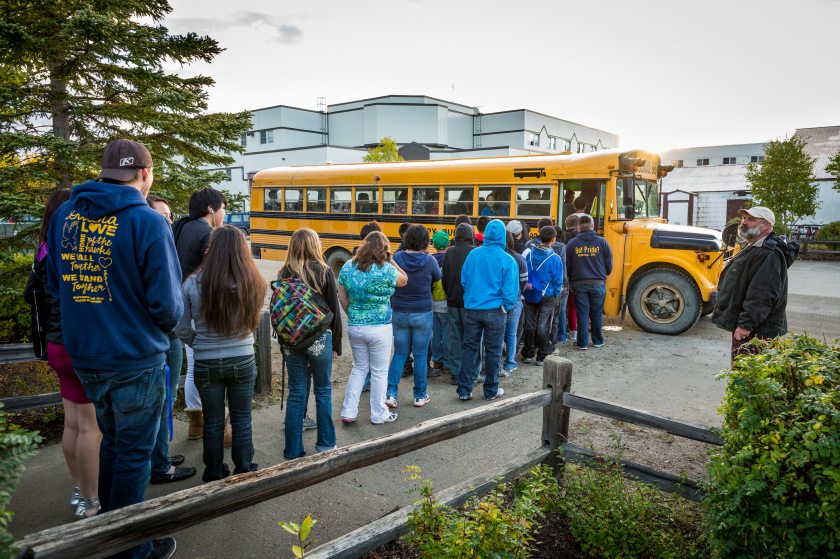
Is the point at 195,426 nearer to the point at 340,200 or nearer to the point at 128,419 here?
the point at 128,419

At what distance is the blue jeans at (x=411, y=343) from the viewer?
17.8 feet

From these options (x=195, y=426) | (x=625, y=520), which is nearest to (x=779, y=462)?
(x=625, y=520)

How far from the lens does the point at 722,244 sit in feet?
28.9

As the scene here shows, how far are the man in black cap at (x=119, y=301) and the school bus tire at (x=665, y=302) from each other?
8.02 meters

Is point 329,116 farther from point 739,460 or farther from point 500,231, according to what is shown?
point 739,460

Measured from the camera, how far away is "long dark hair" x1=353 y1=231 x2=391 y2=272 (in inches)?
183

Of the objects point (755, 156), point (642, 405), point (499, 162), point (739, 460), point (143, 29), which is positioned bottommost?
point (642, 405)

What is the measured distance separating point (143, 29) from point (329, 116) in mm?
48341

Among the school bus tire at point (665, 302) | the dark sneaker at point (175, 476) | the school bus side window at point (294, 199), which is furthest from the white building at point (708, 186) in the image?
the dark sneaker at point (175, 476)

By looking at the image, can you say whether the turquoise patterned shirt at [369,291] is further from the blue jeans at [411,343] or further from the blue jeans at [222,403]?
the blue jeans at [222,403]

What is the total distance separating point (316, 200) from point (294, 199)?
87cm

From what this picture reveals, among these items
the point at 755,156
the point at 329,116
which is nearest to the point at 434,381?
the point at 329,116

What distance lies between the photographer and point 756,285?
441 cm

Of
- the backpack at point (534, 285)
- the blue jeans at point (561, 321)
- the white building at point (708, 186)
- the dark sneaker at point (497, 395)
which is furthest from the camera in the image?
the white building at point (708, 186)
